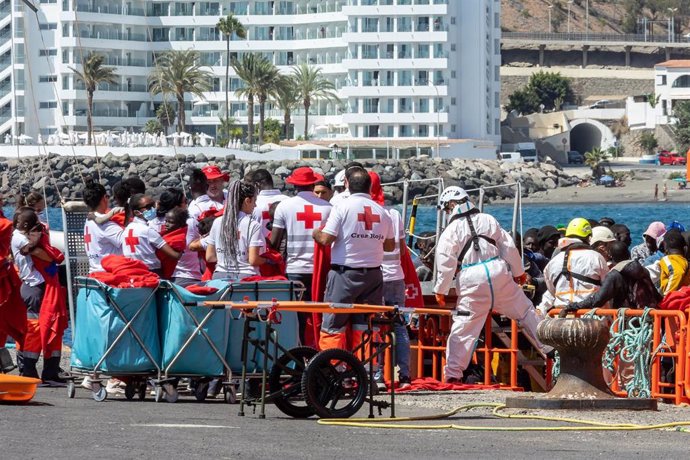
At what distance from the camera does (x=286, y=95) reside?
137875mm

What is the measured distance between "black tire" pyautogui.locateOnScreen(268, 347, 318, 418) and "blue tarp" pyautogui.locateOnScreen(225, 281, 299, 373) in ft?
2.47

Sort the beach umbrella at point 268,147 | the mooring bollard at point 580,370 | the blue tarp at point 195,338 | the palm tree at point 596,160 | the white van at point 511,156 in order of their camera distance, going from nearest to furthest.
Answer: the mooring bollard at point 580,370
the blue tarp at point 195,338
the beach umbrella at point 268,147
the white van at point 511,156
the palm tree at point 596,160

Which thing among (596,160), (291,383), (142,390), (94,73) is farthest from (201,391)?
(596,160)

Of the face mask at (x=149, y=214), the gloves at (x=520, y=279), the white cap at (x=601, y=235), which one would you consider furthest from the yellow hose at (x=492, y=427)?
the face mask at (x=149, y=214)

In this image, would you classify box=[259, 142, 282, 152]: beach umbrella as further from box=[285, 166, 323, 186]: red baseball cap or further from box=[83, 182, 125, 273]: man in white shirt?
box=[83, 182, 125, 273]: man in white shirt

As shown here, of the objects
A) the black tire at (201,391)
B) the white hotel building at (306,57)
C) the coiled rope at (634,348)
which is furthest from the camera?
the white hotel building at (306,57)

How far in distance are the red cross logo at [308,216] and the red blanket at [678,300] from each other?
2990 mm

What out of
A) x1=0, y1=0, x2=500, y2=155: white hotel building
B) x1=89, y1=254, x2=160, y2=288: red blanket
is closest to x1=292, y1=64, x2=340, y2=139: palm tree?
x1=0, y1=0, x2=500, y2=155: white hotel building

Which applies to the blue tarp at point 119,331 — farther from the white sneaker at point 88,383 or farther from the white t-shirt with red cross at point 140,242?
the white t-shirt with red cross at point 140,242

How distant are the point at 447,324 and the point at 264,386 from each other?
13.3ft

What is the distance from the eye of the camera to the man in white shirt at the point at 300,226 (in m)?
13.8

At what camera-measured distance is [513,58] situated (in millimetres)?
194375

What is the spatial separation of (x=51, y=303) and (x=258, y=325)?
2610 mm

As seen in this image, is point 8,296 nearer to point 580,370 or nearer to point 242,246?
point 242,246
